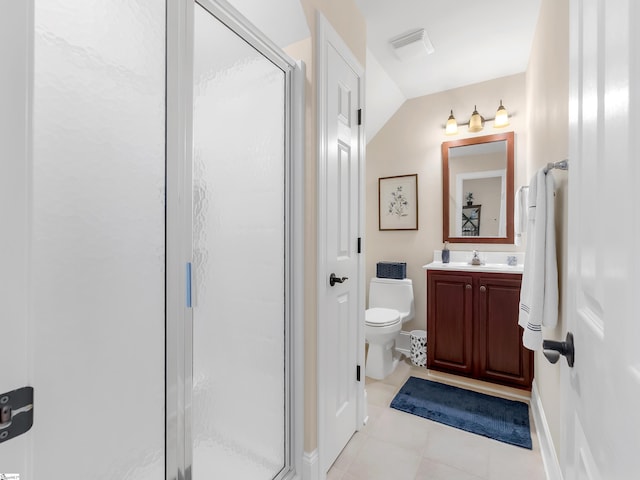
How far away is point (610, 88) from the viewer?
486 mm

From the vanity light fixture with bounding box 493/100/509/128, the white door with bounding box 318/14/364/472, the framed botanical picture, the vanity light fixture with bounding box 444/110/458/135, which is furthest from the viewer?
the framed botanical picture

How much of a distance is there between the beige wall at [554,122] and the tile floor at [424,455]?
266 mm

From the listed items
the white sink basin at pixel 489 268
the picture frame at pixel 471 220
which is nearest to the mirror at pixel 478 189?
the picture frame at pixel 471 220

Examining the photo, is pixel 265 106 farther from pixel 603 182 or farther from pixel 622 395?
pixel 622 395

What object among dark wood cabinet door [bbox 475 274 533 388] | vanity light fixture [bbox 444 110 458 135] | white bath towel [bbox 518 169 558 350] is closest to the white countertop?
dark wood cabinet door [bbox 475 274 533 388]

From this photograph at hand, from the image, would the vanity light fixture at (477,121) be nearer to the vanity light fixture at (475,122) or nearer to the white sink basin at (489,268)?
the vanity light fixture at (475,122)

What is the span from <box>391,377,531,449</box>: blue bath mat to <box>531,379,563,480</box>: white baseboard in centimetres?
7

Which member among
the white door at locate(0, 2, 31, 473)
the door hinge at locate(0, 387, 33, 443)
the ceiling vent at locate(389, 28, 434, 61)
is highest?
the ceiling vent at locate(389, 28, 434, 61)

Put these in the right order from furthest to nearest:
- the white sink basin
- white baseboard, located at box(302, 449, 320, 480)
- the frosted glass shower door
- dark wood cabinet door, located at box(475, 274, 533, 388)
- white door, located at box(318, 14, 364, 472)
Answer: the white sink basin → dark wood cabinet door, located at box(475, 274, 533, 388) → white door, located at box(318, 14, 364, 472) → white baseboard, located at box(302, 449, 320, 480) → the frosted glass shower door

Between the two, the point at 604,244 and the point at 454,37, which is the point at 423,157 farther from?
the point at 604,244

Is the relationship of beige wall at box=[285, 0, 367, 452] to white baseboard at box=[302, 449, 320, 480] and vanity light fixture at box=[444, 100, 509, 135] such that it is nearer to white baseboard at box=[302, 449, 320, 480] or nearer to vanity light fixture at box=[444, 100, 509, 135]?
white baseboard at box=[302, 449, 320, 480]

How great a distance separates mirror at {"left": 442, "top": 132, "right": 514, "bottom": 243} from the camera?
2795 mm

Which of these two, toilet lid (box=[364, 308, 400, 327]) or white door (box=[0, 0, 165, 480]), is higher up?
white door (box=[0, 0, 165, 480])

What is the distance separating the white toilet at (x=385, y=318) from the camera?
258 cm
